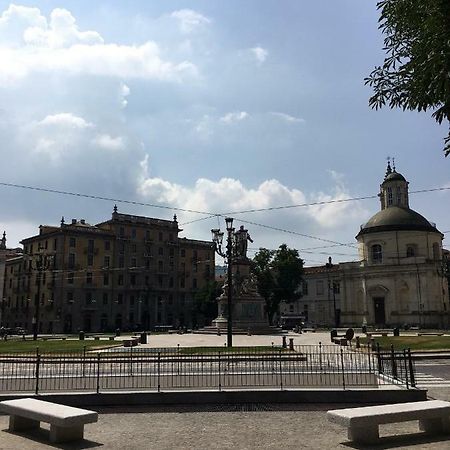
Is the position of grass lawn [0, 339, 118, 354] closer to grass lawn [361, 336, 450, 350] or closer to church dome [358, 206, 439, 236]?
grass lawn [361, 336, 450, 350]

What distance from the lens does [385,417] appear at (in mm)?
8805

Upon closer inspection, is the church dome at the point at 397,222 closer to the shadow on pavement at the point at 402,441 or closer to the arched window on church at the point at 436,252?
the arched window on church at the point at 436,252

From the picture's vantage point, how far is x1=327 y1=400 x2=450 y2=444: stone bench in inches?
341

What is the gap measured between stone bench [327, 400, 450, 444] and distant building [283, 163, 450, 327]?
61.5 meters

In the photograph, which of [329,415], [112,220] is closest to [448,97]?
[329,415]

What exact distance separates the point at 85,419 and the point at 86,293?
7264cm

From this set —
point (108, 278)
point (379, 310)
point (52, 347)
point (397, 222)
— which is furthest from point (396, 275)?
point (52, 347)

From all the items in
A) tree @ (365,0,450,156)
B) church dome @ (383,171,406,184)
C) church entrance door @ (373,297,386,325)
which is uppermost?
church dome @ (383,171,406,184)

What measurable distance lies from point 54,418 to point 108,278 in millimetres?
75390

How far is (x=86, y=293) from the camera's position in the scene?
7862 cm

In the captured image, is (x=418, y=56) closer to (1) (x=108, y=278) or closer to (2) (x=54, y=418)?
(2) (x=54, y=418)

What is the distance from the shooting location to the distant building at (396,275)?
73.1 metres

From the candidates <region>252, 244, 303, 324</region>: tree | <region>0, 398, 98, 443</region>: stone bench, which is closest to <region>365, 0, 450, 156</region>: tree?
<region>0, 398, 98, 443</region>: stone bench

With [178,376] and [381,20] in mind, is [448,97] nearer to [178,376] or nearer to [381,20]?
[381,20]
